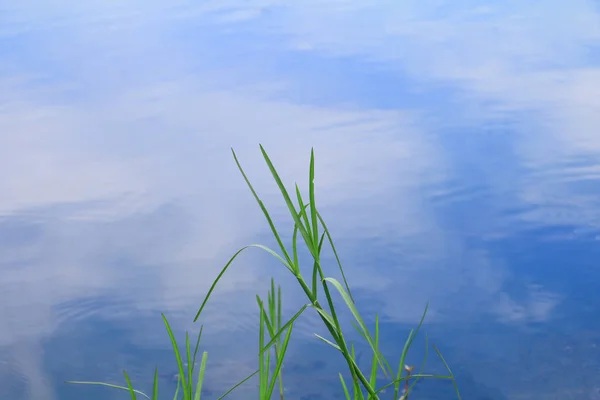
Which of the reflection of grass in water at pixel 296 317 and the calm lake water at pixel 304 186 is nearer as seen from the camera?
the reflection of grass in water at pixel 296 317

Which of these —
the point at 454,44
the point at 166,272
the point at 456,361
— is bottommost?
the point at 456,361

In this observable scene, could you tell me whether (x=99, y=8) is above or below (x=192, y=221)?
above

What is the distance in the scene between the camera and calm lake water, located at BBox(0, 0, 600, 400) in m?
1.67

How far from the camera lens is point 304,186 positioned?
223cm

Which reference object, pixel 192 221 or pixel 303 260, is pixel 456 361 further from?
pixel 192 221

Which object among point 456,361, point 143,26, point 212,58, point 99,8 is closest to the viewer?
point 456,361

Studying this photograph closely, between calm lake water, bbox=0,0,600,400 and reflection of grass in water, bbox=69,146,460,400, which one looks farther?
calm lake water, bbox=0,0,600,400

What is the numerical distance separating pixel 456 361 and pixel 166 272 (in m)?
0.79

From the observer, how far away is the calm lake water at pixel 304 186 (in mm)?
1673

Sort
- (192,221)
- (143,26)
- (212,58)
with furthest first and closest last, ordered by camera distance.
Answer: (143,26)
(212,58)
(192,221)

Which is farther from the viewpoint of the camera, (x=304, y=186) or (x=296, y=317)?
(x=304, y=186)

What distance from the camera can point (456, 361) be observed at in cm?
160

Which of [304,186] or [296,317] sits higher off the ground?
[296,317]

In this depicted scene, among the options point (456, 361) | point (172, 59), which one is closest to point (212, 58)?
point (172, 59)
